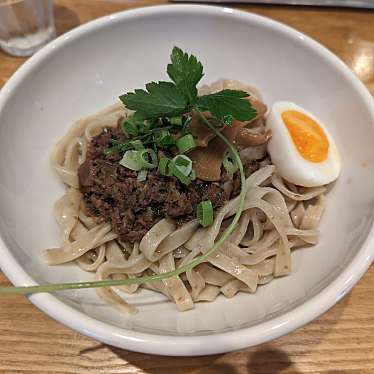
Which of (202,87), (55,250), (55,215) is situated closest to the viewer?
(55,250)

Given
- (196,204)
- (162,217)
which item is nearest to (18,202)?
(162,217)

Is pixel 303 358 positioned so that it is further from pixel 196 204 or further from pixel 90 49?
pixel 90 49

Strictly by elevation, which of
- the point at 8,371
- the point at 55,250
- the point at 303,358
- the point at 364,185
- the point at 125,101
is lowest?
the point at 8,371

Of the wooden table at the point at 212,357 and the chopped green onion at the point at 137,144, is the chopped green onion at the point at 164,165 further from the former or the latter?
the wooden table at the point at 212,357

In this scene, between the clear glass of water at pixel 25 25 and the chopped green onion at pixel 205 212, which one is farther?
the clear glass of water at pixel 25 25

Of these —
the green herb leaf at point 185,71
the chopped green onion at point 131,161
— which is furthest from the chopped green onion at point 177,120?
the chopped green onion at point 131,161

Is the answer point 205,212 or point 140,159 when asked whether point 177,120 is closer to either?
point 140,159
